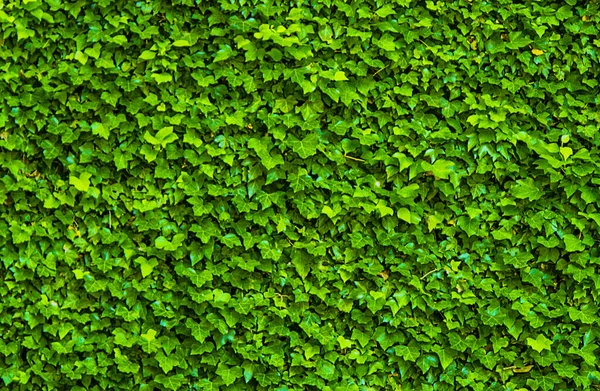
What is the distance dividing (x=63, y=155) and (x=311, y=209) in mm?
1114

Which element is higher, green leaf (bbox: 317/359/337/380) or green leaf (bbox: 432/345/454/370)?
green leaf (bbox: 432/345/454/370)

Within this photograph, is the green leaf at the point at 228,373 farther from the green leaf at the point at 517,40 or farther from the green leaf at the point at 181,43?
the green leaf at the point at 517,40

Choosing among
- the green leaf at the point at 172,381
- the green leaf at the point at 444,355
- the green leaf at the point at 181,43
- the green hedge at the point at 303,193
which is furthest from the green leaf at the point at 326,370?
the green leaf at the point at 181,43

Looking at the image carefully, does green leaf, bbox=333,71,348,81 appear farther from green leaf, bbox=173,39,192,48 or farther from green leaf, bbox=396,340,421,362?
green leaf, bbox=396,340,421,362

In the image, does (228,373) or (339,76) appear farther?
(228,373)

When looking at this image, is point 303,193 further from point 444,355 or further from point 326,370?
point 444,355

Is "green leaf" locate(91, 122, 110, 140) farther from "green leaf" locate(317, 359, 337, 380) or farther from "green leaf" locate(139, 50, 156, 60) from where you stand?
"green leaf" locate(317, 359, 337, 380)

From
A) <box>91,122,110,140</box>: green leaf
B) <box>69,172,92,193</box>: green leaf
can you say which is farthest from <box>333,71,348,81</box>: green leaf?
<box>69,172,92,193</box>: green leaf

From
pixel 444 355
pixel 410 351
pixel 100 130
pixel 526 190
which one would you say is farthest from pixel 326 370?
pixel 100 130

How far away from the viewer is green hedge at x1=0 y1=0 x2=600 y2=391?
287 cm

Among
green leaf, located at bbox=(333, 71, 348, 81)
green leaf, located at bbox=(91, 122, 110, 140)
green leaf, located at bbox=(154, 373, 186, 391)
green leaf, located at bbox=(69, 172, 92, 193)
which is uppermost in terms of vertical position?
green leaf, located at bbox=(333, 71, 348, 81)

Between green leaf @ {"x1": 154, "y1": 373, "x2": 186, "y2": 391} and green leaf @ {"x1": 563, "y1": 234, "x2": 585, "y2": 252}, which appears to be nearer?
green leaf @ {"x1": 563, "y1": 234, "x2": 585, "y2": 252}

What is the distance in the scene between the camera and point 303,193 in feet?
9.57

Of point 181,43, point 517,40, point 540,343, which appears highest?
point 517,40
